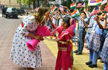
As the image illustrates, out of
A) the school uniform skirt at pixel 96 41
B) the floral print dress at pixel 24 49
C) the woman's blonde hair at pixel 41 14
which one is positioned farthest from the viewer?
the school uniform skirt at pixel 96 41

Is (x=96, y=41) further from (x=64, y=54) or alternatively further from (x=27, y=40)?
(x=27, y=40)

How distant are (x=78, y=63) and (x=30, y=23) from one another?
2357mm

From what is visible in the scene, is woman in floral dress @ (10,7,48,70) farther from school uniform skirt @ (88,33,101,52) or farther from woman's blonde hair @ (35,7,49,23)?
school uniform skirt @ (88,33,101,52)

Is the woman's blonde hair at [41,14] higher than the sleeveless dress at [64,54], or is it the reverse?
the woman's blonde hair at [41,14]

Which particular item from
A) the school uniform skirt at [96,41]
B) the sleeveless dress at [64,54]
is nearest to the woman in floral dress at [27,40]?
the sleeveless dress at [64,54]

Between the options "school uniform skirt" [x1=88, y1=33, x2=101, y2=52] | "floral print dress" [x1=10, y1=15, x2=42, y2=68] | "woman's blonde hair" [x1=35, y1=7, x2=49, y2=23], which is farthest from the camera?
"school uniform skirt" [x1=88, y1=33, x2=101, y2=52]

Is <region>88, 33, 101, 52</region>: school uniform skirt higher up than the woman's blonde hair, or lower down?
lower down

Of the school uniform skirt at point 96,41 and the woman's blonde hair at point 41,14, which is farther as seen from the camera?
the school uniform skirt at point 96,41

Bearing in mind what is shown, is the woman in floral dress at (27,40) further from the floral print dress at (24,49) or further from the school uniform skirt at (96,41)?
the school uniform skirt at (96,41)

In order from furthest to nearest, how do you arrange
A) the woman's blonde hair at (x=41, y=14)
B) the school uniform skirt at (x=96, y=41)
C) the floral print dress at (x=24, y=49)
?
1. the school uniform skirt at (x=96, y=41)
2. the floral print dress at (x=24, y=49)
3. the woman's blonde hair at (x=41, y=14)

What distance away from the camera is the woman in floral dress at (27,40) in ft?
10.6

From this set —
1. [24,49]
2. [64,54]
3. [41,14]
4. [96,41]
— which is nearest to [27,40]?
[24,49]

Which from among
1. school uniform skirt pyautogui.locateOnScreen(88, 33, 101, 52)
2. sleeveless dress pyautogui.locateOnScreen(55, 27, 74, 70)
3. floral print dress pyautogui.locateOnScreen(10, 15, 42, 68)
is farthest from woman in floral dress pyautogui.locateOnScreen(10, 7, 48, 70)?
school uniform skirt pyautogui.locateOnScreen(88, 33, 101, 52)

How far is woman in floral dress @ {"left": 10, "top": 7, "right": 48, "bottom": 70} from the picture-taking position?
3240 mm
